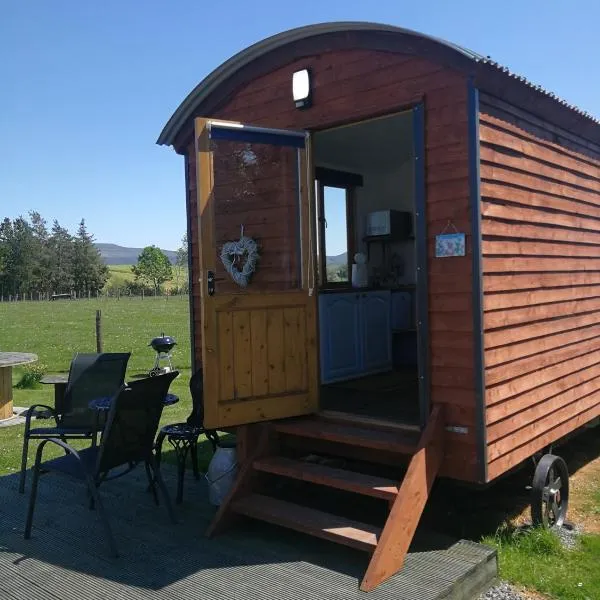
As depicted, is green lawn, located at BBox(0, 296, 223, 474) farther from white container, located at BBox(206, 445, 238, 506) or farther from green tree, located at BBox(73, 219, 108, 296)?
green tree, located at BBox(73, 219, 108, 296)

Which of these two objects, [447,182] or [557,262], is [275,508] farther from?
[557,262]

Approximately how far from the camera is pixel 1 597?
3.06m

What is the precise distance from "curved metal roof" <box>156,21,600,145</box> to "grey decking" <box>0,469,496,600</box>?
2808 millimetres

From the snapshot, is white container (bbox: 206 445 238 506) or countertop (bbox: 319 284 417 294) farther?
countertop (bbox: 319 284 417 294)

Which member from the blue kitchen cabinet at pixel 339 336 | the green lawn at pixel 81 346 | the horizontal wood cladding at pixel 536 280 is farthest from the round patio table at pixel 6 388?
the horizontal wood cladding at pixel 536 280

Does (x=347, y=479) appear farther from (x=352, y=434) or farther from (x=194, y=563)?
(x=194, y=563)

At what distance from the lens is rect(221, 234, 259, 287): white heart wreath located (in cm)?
435

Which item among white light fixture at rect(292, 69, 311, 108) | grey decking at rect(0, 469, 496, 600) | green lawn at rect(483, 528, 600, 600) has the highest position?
white light fixture at rect(292, 69, 311, 108)

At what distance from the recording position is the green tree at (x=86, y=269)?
218 ft

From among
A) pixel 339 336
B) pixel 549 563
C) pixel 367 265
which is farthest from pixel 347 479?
pixel 367 265

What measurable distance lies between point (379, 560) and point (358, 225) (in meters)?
5.11

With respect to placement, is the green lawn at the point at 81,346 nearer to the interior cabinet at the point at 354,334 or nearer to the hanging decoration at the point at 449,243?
the interior cabinet at the point at 354,334

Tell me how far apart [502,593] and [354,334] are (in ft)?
11.2

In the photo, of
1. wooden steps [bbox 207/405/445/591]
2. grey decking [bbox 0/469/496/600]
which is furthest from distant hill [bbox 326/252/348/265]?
grey decking [bbox 0/469/496/600]
